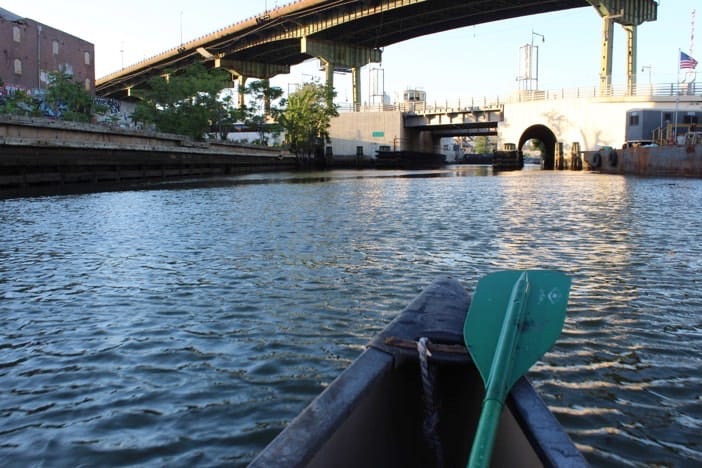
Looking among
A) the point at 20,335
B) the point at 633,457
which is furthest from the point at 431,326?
the point at 20,335

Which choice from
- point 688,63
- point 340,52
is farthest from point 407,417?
point 340,52

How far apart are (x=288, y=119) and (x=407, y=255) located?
64697 millimetres

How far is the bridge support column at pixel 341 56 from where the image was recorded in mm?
73625

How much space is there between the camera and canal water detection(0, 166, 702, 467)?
3.87m

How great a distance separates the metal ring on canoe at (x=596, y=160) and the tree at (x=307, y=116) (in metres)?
33.8

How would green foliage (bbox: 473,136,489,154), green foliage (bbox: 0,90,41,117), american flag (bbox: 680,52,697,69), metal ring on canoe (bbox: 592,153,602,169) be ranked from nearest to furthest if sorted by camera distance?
green foliage (bbox: 0,90,41,117), american flag (bbox: 680,52,697,69), metal ring on canoe (bbox: 592,153,602,169), green foliage (bbox: 473,136,489,154)

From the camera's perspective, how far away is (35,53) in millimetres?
65250

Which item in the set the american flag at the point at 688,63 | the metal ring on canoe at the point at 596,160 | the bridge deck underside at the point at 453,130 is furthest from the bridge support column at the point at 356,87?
the american flag at the point at 688,63

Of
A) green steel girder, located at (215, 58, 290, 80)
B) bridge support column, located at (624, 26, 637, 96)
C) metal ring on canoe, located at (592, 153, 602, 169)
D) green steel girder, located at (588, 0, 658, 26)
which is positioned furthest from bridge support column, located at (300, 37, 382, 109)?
metal ring on canoe, located at (592, 153, 602, 169)

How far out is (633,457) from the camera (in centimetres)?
350

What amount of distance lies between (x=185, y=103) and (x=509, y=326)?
57.6 metres

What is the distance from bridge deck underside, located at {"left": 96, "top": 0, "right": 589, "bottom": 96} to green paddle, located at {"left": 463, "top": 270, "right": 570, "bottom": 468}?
203 ft

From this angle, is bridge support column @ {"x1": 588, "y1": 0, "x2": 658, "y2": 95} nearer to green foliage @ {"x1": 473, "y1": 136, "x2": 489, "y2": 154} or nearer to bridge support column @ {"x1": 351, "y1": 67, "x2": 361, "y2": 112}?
bridge support column @ {"x1": 351, "y1": 67, "x2": 361, "y2": 112}

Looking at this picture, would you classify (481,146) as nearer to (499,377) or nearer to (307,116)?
(307,116)
